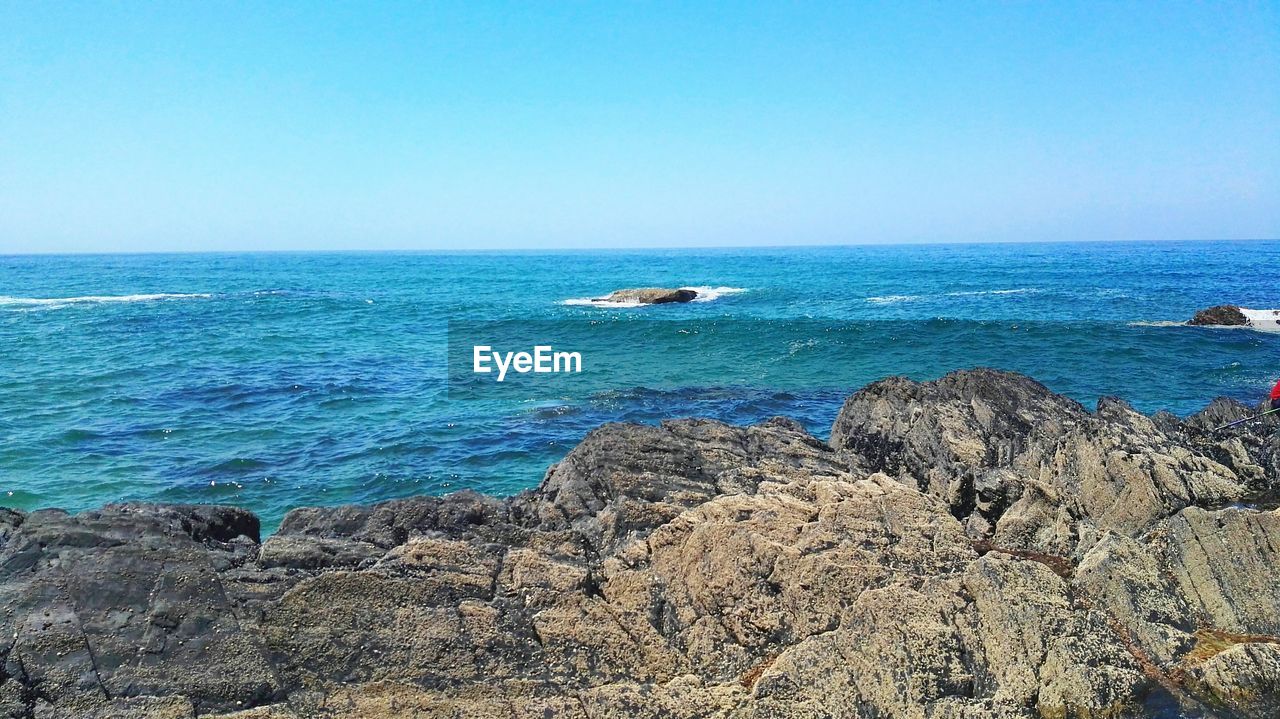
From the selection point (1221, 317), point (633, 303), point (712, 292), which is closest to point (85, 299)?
point (633, 303)

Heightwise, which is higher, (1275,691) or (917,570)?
(917,570)

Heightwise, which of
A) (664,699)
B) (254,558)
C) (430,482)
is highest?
(254,558)

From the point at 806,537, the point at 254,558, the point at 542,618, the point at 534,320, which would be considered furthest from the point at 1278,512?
the point at 534,320

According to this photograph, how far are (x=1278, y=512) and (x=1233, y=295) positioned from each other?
59.1m

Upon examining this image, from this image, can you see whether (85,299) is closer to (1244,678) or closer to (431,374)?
(431,374)

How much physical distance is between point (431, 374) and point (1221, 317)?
4079cm

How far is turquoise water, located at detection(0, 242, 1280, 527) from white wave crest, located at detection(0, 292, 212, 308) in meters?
0.83

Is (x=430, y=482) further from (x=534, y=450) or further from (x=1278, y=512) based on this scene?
(x=1278, y=512)

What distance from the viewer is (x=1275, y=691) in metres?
6.92

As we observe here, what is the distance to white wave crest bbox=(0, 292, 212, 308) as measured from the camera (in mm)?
58031

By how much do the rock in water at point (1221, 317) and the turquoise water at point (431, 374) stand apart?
195cm

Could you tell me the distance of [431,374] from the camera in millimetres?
30672

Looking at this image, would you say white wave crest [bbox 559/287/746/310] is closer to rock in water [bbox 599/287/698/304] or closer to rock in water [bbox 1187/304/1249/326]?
rock in water [bbox 599/287/698/304]

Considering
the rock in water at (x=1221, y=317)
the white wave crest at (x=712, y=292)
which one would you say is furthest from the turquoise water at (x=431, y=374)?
the white wave crest at (x=712, y=292)
